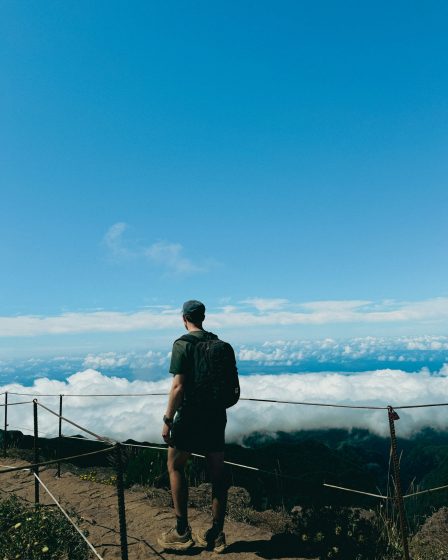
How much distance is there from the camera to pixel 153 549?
478cm

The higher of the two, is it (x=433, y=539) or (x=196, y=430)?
(x=196, y=430)

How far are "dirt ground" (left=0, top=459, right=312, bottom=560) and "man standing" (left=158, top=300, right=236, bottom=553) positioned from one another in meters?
0.27

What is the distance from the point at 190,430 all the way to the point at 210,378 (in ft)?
1.81

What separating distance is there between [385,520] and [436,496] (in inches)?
3809

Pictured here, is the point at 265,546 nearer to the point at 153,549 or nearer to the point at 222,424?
the point at 153,549

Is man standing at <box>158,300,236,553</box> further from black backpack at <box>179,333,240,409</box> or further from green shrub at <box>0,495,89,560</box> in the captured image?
green shrub at <box>0,495,89,560</box>

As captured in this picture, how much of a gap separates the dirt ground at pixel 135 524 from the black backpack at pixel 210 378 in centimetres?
162

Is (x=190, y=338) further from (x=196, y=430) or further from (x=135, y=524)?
(x=135, y=524)

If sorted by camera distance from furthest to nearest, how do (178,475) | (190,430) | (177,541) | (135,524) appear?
1. (135,524)
2. (177,541)
3. (178,475)
4. (190,430)

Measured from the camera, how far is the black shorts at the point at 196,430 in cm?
418

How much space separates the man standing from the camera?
Result: 4148 mm

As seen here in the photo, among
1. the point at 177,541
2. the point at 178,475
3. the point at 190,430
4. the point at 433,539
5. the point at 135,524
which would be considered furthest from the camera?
the point at 433,539

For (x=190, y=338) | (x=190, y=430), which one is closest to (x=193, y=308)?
(x=190, y=338)

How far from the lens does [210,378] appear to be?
4148mm
